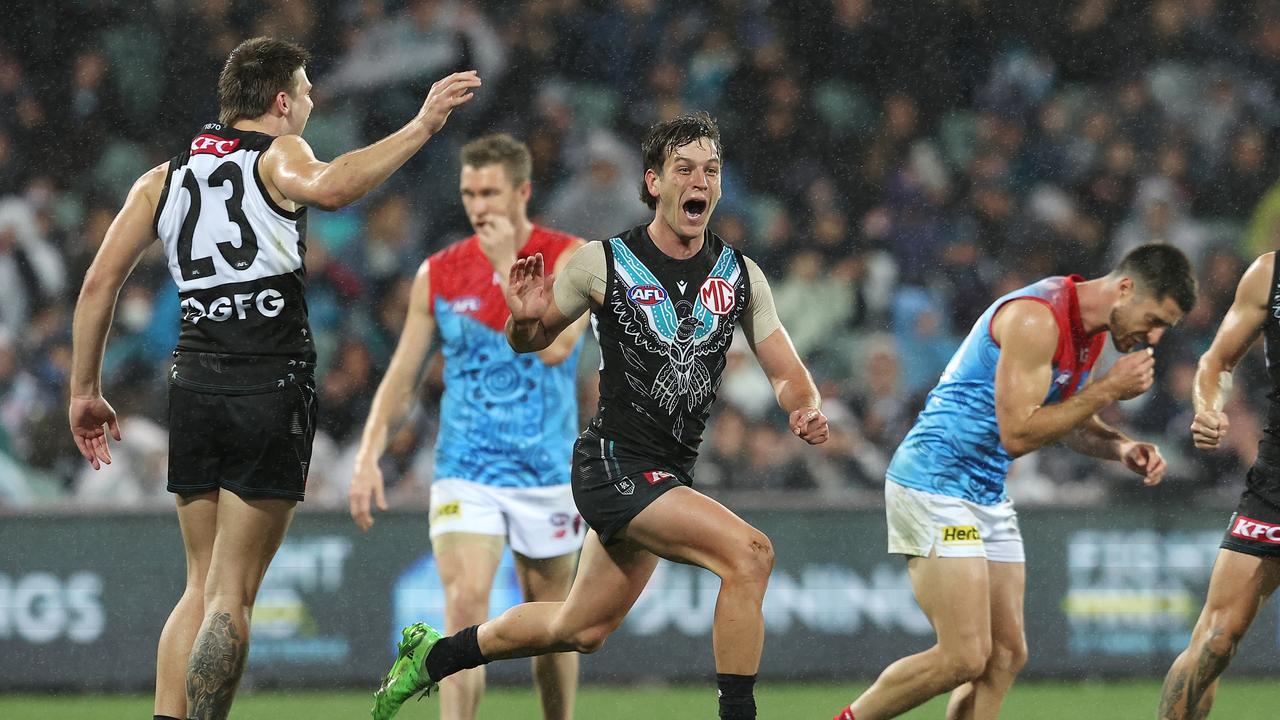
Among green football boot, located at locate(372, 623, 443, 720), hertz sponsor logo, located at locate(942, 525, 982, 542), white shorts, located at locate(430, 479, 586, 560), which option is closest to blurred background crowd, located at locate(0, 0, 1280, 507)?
white shorts, located at locate(430, 479, 586, 560)

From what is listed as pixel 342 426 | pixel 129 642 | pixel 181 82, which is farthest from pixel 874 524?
pixel 181 82

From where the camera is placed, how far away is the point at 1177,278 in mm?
6129

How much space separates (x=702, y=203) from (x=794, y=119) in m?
8.52

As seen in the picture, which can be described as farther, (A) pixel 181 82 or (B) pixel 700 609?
(A) pixel 181 82

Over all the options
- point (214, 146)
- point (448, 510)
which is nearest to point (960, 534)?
point (448, 510)

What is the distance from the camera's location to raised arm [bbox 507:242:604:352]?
546 centimetres

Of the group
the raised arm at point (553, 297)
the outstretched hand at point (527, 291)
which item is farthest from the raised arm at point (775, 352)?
the outstretched hand at point (527, 291)

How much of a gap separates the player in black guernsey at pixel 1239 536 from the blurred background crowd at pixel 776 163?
14.7 ft

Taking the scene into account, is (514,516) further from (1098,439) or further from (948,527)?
(1098,439)

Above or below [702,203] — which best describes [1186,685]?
below

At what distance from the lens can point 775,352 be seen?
5715 millimetres

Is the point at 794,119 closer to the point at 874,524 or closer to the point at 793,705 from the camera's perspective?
the point at 874,524

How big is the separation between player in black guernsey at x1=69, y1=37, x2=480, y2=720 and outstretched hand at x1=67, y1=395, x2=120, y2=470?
125 millimetres

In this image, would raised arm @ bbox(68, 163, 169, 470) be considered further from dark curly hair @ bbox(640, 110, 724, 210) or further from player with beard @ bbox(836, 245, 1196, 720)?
player with beard @ bbox(836, 245, 1196, 720)
